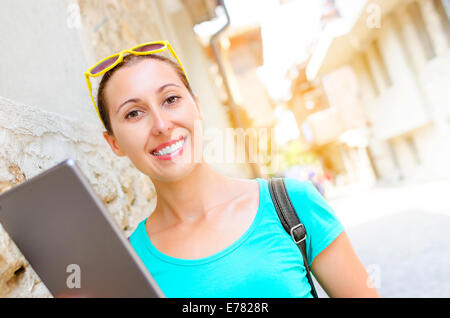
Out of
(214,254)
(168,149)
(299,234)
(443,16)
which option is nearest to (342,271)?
(299,234)

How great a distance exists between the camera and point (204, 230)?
1128 millimetres

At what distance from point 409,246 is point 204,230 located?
5.13 meters

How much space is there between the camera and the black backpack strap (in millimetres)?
1048

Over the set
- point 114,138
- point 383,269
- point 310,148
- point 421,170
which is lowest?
point 310,148

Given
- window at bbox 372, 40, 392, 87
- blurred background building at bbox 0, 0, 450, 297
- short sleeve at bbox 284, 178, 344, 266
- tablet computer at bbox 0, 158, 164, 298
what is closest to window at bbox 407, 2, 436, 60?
blurred background building at bbox 0, 0, 450, 297

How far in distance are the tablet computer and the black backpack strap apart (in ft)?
1.79

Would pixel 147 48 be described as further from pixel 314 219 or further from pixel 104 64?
pixel 314 219

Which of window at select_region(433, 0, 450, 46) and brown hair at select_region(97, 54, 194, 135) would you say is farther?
window at select_region(433, 0, 450, 46)

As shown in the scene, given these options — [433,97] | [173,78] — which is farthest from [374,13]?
[173,78]

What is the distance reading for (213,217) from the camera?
45.7 inches

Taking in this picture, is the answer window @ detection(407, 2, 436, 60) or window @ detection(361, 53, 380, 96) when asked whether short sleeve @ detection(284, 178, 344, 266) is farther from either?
window @ detection(361, 53, 380, 96)

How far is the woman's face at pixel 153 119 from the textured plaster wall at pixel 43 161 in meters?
0.29

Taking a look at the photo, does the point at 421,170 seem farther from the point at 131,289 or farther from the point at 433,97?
the point at 131,289

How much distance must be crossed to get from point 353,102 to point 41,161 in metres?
17.7
